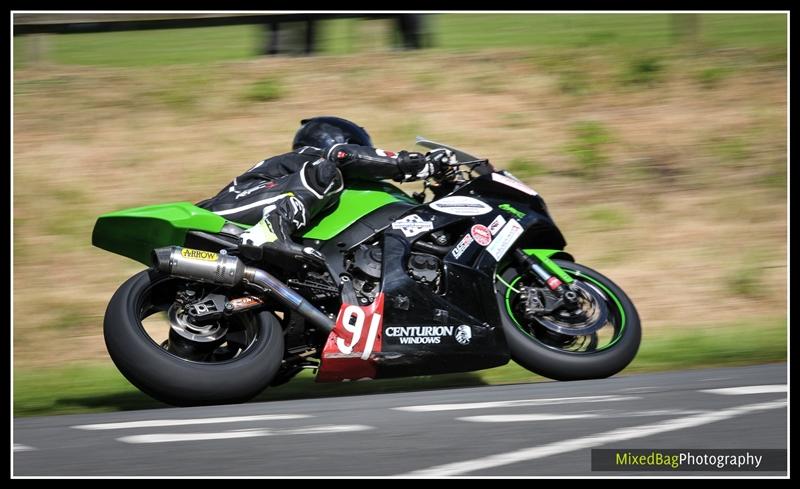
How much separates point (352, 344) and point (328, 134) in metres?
1.31

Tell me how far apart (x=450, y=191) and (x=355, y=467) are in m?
2.65

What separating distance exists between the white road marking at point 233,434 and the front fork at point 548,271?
182cm

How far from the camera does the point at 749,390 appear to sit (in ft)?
18.6

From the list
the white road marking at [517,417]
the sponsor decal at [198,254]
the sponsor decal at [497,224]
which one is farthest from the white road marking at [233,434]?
the sponsor decal at [497,224]

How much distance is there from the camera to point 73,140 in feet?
33.0

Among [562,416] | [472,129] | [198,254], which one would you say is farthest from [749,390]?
[472,129]

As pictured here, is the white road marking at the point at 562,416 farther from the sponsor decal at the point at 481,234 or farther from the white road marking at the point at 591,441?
the sponsor decal at the point at 481,234

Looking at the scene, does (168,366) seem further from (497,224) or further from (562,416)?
(497,224)

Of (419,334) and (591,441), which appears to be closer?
(591,441)

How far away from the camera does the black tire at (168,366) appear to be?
17.2 feet

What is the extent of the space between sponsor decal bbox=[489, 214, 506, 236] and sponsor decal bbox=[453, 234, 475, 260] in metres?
0.15

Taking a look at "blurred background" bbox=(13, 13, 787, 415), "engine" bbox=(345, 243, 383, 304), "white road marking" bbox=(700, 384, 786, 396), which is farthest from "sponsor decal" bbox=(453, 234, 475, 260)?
"white road marking" bbox=(700, 384, 786, 396)

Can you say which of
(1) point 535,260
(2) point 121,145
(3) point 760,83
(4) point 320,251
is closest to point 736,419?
(1) point 535,260

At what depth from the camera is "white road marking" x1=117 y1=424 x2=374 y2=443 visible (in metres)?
4.61
